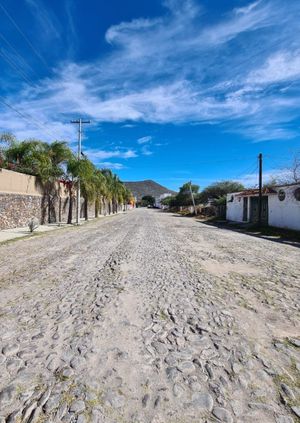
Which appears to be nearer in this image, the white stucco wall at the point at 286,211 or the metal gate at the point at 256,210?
the white stucco wall at the point at 286,211

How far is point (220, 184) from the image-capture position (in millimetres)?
73188

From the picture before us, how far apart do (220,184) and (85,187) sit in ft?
161

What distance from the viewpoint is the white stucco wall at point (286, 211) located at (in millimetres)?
22297

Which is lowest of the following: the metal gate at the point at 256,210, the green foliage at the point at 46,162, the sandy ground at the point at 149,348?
the sandy ground at the point at 149,348

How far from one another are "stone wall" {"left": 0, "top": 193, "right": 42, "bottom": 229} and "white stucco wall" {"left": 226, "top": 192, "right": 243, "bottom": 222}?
71.6 feet

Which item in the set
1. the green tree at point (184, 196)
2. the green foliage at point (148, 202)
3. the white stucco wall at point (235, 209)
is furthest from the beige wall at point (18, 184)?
the green foliage at point (148, 202)

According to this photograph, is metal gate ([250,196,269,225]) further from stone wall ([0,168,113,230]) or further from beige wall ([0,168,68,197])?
beige wall ([0,168,68,197])

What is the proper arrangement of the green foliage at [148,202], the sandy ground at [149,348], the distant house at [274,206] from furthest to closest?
1. the green foliage at [148,202]
2. the distant house at [274,206]
3. the sandy ground at [149,348]

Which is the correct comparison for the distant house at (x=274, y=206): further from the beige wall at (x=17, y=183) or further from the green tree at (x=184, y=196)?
the green tree at (x=184, y=196)

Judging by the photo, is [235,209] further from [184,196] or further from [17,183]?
[184,196]

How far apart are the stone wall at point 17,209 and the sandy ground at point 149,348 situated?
13377 mm

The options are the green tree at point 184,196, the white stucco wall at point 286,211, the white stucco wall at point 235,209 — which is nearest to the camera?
the white stucco wall at point 286,211

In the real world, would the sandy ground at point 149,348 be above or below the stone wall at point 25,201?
below

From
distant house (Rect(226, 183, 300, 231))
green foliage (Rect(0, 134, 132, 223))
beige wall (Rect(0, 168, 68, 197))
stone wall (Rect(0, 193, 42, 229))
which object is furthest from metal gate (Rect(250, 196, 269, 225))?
beige wall (Rect(0, 168, 68, 197))
